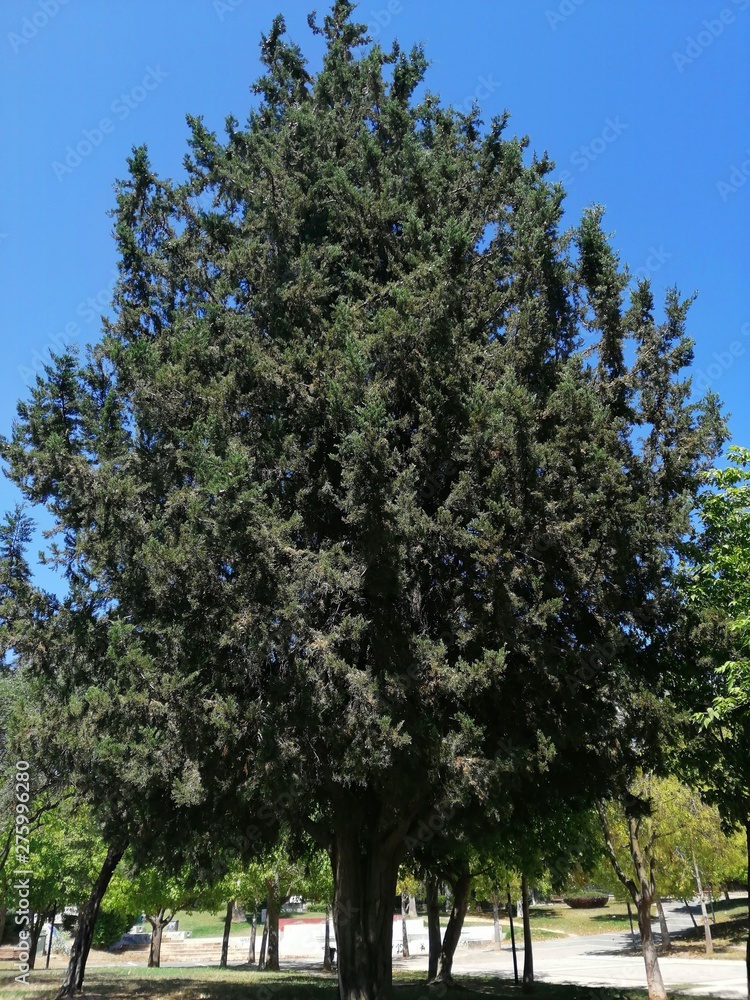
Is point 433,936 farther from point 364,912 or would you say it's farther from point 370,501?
point 370,501

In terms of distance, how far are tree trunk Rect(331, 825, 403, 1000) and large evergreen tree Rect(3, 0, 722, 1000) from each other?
5 cm

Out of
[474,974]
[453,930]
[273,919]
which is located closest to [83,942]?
[453,930]

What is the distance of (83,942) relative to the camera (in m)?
16.8

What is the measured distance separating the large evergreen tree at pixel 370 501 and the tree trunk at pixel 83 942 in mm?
5811

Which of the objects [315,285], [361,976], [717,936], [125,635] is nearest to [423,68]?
[315,285]

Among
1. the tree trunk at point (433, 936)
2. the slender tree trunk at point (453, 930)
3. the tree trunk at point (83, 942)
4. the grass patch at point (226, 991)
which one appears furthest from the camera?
the tree trunk at point (433, 936)

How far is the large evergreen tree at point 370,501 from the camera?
10672mm

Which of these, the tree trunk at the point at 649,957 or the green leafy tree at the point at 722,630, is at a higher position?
the green leafy tree at the point at 722,630

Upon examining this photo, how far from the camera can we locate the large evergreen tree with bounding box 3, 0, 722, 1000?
35.0 ft

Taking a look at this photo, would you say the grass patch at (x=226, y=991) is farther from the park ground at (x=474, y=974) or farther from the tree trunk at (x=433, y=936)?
the tree trunk at (x=433, y=936)

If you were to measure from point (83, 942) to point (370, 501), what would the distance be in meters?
14.2

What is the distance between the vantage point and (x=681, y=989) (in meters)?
19.6

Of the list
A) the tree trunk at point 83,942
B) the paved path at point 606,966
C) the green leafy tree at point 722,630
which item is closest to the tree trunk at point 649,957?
the paved path at point 606,966

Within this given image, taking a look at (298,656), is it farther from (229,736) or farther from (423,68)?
(423,68)
